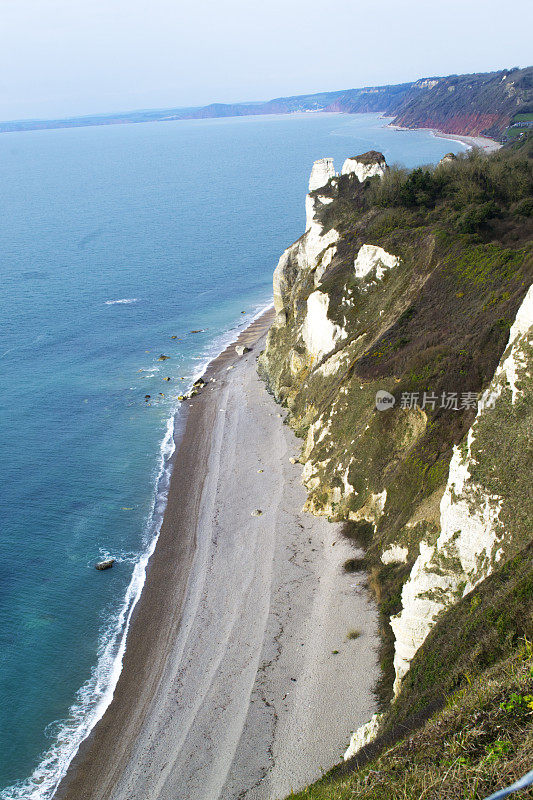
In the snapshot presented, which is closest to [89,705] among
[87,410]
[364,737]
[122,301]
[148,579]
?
[148,579]

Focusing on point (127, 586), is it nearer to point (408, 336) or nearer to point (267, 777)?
point (267, 777)

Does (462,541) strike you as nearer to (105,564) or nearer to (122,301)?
(105,564)

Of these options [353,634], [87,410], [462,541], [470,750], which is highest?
[470,750]

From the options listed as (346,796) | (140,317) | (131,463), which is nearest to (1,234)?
(140,317)

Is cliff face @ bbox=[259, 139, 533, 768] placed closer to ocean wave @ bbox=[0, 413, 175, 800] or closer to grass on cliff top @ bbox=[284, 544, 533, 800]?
grass on cliff top @ bbox=[284, 544, 533, 800]

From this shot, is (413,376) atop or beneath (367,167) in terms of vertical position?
beneath

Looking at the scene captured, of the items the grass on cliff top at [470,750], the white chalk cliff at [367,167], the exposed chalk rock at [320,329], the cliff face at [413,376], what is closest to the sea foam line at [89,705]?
the cliff face at [413,376]

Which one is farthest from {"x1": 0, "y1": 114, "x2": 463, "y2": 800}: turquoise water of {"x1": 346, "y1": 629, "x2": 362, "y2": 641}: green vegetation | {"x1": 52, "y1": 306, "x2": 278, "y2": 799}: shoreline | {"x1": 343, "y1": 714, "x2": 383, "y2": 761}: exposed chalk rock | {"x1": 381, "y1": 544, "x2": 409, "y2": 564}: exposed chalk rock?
{"x1": 381, "y1": 544, "x2": 409, "y2": 564}: exposed chalk rock

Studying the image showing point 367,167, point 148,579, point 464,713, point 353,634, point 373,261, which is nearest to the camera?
point 464,713
